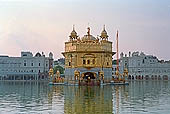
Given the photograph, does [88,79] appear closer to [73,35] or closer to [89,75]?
[89,75]

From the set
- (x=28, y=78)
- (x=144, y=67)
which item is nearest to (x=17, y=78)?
(x=28, y=78)

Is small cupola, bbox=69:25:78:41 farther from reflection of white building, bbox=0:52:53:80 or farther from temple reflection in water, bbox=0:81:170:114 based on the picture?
reflection of white building, bbox=0:52:53:80

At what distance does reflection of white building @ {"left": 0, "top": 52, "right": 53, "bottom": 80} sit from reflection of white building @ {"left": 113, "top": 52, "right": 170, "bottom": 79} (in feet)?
79.7

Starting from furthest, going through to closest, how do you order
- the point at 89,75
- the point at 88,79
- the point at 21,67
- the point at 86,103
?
the point at 21,67 → the point at 89,75 → the point at 88,79 → the point at 86,103

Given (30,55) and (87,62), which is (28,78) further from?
(87,62)

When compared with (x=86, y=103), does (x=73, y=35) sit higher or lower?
higher

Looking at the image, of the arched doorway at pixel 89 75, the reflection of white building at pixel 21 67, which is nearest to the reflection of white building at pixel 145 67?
the reflection of white building at pixel 21 67

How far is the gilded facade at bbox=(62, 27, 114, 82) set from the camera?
1880 inches

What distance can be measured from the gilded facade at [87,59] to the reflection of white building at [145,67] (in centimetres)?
4990

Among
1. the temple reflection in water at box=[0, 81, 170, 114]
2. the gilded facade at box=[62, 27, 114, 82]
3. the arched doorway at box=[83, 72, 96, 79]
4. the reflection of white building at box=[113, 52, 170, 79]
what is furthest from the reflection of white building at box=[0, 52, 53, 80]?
the temple reflection in water at box=[0, 81, 170, 114]

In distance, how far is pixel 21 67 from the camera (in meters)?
88.3

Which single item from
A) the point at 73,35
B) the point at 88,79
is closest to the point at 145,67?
the point at 73,35

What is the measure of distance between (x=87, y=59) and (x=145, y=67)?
5273 cm

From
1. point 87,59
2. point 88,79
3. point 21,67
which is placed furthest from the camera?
point 21,67
